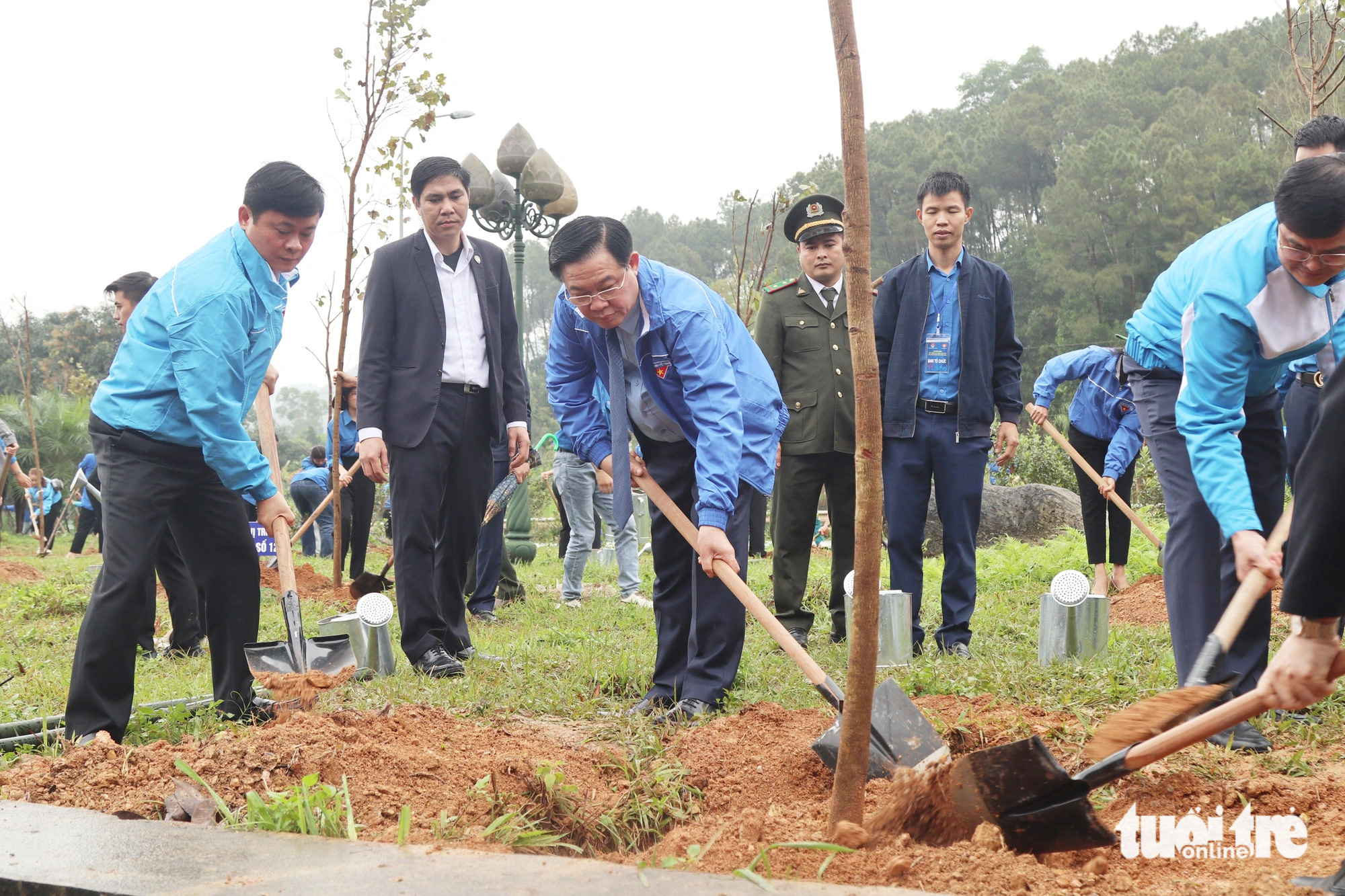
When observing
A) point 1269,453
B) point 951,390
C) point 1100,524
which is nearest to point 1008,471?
point 1100,524

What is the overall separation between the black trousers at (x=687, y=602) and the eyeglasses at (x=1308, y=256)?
73.5 inches

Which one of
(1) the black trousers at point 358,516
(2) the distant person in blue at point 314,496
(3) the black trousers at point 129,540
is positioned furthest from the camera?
(2) the distant person in blue at point 314,496

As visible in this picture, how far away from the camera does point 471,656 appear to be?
4832 millimetres

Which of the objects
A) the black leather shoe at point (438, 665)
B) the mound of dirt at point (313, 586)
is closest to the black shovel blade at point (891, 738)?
the black leather shoe at point (438, 665)

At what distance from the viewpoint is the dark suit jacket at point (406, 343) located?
4.66m

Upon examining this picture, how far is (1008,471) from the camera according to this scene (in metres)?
15.5

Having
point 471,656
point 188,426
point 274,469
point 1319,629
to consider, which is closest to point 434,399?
point 274,469

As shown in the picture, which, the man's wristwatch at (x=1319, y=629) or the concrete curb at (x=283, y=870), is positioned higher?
the man's wristwatch at (x=1319, y=629)

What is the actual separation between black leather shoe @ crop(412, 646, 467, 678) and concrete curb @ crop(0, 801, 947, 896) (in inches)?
85.3

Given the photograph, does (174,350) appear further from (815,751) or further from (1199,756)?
(1199,756)

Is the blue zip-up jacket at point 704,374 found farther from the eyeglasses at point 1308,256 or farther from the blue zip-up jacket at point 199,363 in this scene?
the eyeglasses at point 1308,256

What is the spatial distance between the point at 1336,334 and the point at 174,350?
3.60 m

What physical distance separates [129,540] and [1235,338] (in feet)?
11.3

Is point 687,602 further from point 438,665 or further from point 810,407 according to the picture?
point 810,407
